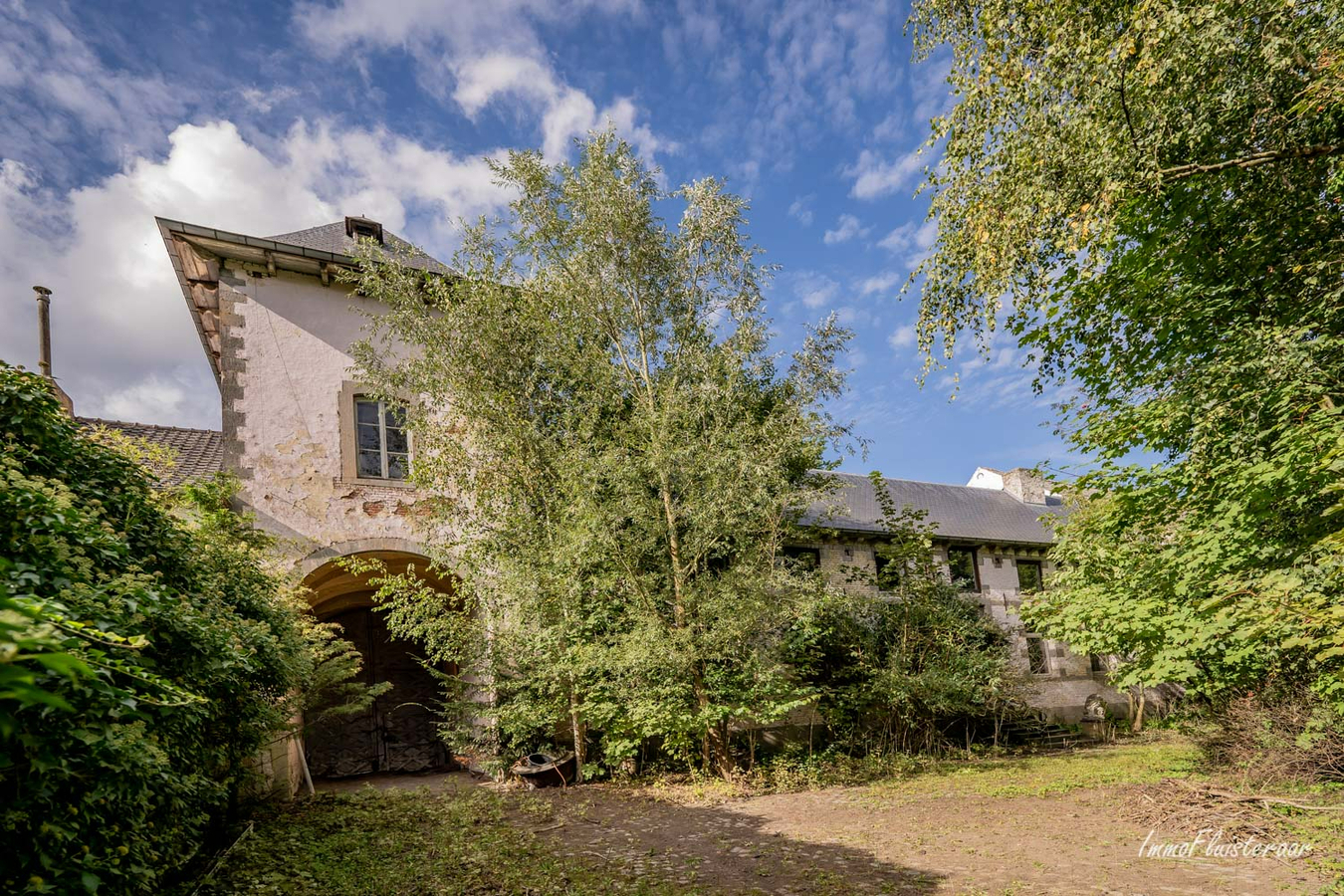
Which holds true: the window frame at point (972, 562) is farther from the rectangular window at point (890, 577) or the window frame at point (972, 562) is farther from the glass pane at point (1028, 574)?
the rectangular window at point (890, 577)

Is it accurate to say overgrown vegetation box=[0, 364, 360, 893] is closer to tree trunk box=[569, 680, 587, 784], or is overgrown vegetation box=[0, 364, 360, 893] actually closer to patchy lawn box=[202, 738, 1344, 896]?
patchy lawn box=[202, 738, 1344, 896]

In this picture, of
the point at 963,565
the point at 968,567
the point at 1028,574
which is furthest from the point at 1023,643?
the point at 963,565

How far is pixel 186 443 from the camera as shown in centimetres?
1157

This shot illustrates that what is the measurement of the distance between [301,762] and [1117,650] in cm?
1135

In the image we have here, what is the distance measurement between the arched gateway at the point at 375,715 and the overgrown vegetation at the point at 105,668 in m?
6.24

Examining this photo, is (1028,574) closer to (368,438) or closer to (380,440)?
(380,440)

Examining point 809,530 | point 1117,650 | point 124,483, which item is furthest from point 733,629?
point 124,483

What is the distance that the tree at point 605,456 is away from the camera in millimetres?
9492

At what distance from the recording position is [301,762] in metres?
9.95

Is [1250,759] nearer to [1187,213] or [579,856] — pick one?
[1187,213]

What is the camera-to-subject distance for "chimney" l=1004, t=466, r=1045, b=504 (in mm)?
21625

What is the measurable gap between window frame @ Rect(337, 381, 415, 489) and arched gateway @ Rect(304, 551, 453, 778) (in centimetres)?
164

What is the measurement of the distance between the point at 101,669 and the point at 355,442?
9.51 meters

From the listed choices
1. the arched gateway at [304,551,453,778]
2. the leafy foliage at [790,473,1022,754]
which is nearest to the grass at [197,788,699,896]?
the arched gateway at [304,551,453,778]
